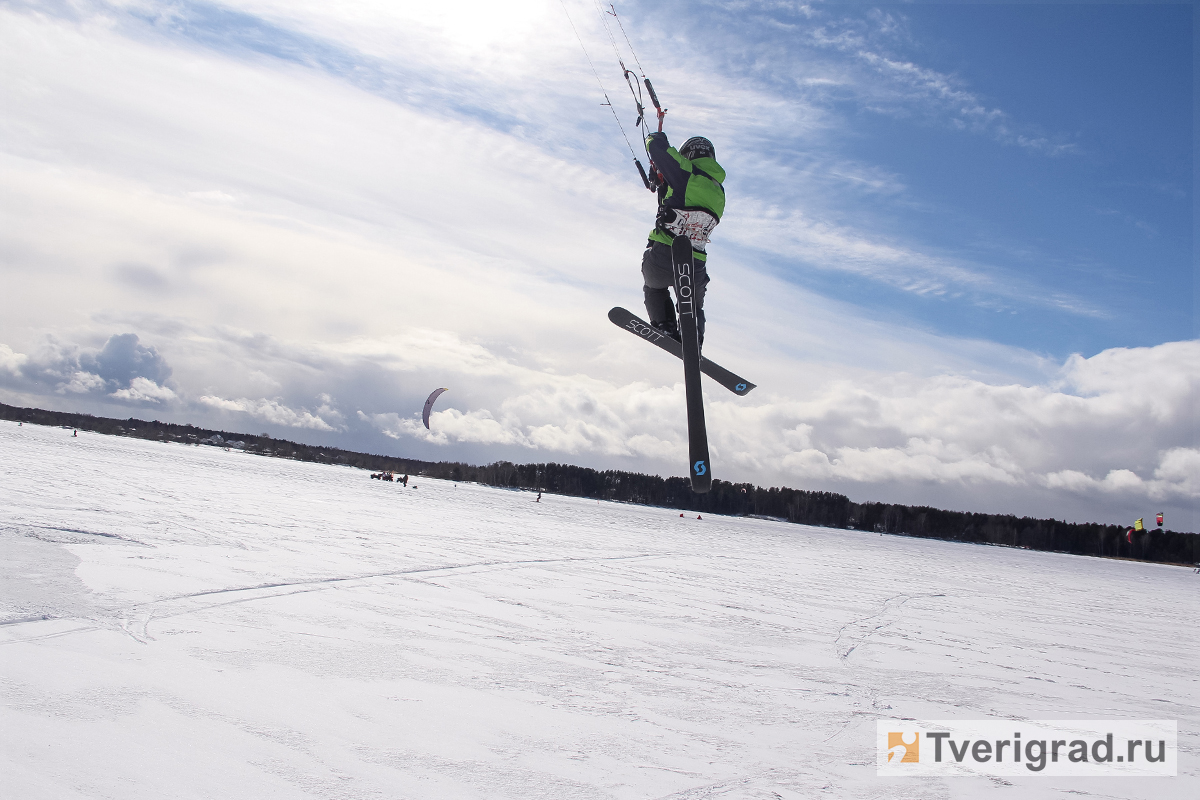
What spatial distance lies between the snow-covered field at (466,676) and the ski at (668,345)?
2.41 m

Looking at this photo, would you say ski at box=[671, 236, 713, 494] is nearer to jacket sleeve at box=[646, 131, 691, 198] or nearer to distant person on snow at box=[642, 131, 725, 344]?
distant person on snow at box=[642, 131, 725, 344]

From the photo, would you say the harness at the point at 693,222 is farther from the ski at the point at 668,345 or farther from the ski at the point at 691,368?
the ski at the point at 668,345

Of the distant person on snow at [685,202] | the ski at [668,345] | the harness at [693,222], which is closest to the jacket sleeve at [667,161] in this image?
the distant person on snow at [685,202]

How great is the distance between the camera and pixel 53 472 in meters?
16.3

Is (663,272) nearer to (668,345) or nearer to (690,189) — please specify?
(690,189)

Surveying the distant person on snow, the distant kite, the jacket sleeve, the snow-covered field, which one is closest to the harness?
the distant person on snow

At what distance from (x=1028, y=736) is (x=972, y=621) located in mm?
5391

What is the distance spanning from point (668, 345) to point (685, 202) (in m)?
1.73

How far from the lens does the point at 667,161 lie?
4.94 metres

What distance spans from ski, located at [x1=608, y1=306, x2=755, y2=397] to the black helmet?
5.59ft

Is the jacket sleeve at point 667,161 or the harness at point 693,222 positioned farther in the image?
the harness at point 693,222

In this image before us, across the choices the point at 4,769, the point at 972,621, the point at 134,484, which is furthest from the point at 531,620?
the point at 134,484

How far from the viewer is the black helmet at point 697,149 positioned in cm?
512

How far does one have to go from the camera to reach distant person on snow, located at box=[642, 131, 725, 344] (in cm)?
496
